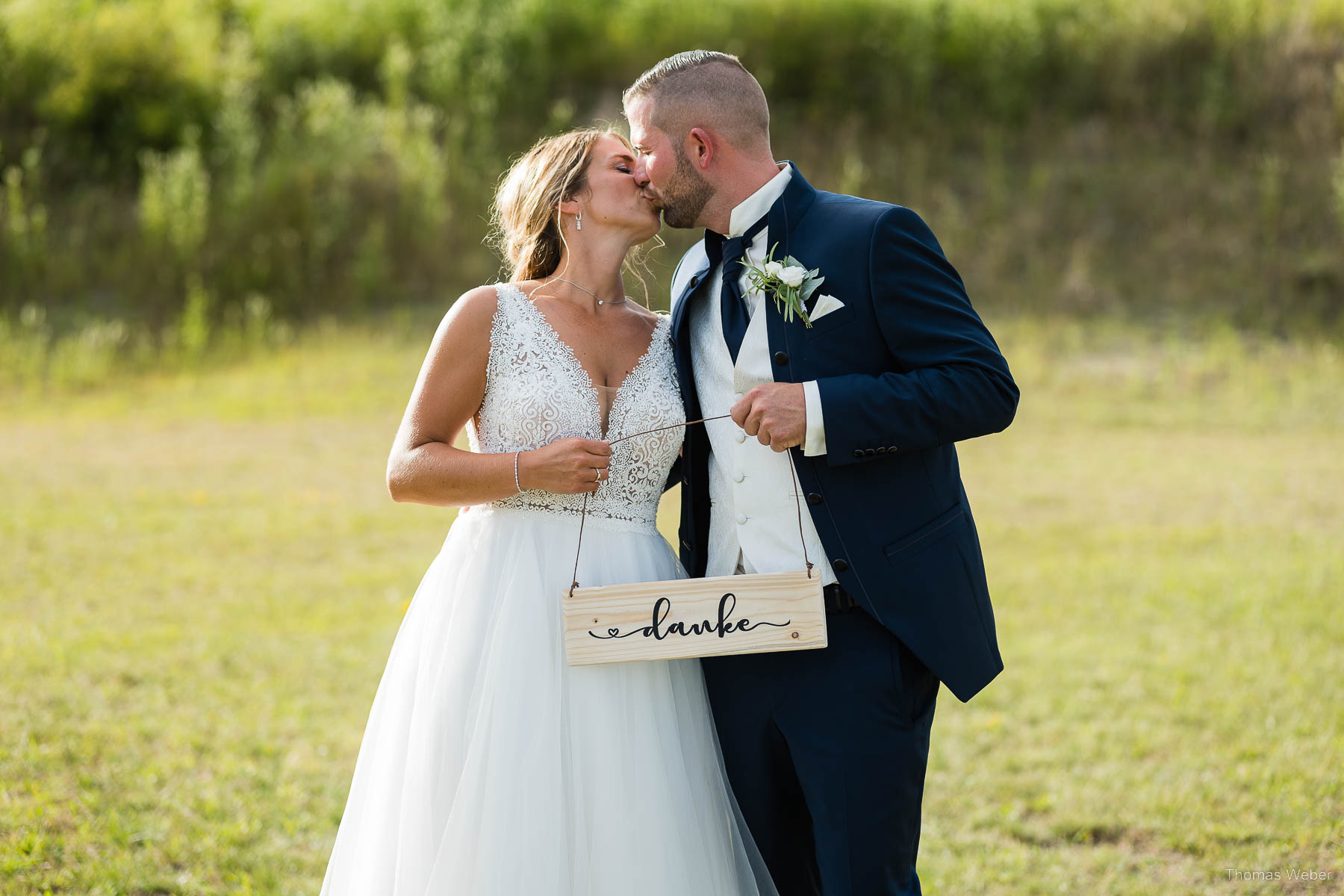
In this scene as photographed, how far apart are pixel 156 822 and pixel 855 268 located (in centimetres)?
342

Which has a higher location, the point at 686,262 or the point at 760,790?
the point at 686,262

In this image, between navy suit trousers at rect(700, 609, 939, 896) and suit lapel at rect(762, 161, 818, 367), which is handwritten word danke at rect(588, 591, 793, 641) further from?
suit lapel at rect(762, 161, 818, 367)

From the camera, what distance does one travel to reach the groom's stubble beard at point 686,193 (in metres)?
3.13

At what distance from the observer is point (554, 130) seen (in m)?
17.9

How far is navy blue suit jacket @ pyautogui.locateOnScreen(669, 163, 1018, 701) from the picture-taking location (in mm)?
2764

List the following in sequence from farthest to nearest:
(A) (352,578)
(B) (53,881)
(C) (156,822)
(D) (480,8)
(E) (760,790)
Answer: (D) (480,8) < (A) (352,578) < (C) (156,822) < (B) (53,881) < (E) (760,790)

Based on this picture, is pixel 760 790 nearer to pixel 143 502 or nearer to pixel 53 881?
pixel 53 881

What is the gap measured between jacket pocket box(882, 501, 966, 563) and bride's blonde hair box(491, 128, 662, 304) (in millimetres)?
1163

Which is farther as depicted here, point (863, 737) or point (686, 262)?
point (686, 262)

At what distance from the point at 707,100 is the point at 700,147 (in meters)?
0.12

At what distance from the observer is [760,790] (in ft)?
10.1

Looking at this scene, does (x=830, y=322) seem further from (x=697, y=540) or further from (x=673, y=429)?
(x=697, y=540)

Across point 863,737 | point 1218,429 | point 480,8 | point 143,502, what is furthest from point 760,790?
point 480,8

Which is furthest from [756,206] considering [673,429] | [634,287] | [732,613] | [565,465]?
[634,287]
